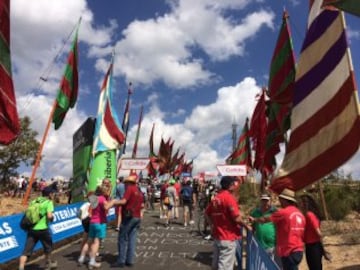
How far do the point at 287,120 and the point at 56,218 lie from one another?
6.20m

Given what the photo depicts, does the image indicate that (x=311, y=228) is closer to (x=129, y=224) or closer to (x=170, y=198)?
(x=129, y=224)

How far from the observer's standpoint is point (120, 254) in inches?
404

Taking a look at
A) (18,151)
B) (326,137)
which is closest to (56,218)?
(326,137)

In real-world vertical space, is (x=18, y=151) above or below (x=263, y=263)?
above

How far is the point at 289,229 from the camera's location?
6531 mm

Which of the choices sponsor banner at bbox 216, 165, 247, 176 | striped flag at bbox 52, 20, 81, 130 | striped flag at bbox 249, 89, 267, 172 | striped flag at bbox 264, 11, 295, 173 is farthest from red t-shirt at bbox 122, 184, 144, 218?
striped flag at bbox 249, 89, 267, 172

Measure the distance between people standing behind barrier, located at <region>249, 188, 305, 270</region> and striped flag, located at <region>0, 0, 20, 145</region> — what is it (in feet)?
11.5

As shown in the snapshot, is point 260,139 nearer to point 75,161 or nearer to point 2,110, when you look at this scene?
point 75,161

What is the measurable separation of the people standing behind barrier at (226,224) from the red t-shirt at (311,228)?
39.7 inches

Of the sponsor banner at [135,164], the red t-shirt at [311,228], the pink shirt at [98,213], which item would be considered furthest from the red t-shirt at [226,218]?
the sponsor banner at [135,164]

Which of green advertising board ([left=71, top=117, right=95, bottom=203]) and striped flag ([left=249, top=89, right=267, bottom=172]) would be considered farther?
striped flag ([left=249, top=89, right=267, bottom=172])

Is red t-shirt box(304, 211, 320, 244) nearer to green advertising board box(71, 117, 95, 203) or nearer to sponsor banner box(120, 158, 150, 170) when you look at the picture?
sponsor banner box(120, 158, 150, 170)

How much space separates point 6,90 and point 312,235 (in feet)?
15.1

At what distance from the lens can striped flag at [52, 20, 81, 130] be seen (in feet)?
51.2
